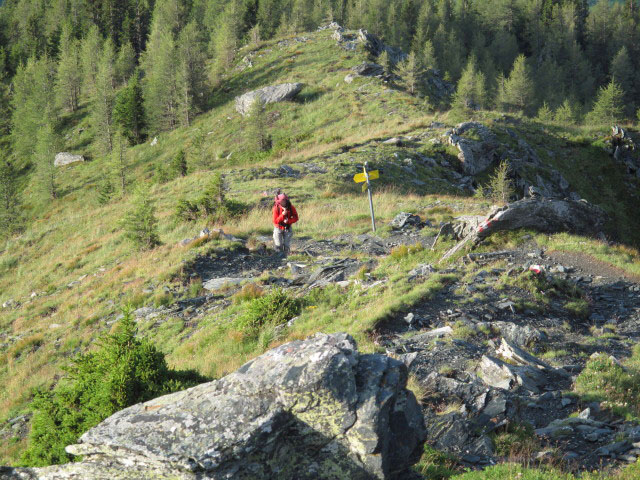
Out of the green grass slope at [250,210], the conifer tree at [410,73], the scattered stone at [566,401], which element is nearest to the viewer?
the scattered stone at [566,401]

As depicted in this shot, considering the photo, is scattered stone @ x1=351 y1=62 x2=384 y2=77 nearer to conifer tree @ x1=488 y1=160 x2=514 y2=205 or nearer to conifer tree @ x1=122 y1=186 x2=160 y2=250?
conifer tree @ x1=488 y1=160 x2=514 y2=205

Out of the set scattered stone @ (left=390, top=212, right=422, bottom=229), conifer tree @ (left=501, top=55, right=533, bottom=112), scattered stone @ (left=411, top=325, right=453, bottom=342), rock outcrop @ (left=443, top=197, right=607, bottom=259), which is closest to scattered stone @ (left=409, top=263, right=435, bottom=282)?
rock outcrop @ (left=443, top=197, right=607, bottom=259)

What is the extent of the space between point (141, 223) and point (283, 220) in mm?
7613

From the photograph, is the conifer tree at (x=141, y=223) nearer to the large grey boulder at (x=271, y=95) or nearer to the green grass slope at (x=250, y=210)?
the green grass slope at (x=250, y=210)

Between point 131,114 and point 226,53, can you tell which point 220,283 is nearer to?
point 131,114

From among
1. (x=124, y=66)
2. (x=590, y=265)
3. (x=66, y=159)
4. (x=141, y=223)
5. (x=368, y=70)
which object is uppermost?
(x=124, y=66)

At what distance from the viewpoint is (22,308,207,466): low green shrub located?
6039 millimetres

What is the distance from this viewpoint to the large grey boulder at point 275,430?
4180 millimetres

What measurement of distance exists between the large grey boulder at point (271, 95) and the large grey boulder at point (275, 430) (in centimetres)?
5330

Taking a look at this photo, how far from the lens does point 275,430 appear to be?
4.33 metres

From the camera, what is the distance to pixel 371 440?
4316 mm

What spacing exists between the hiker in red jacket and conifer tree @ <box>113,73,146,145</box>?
53.7m

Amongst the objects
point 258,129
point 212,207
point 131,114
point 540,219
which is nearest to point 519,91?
point 258,129

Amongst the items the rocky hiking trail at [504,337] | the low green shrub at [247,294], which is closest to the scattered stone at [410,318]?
the rocky hiking trail at [504,337]
